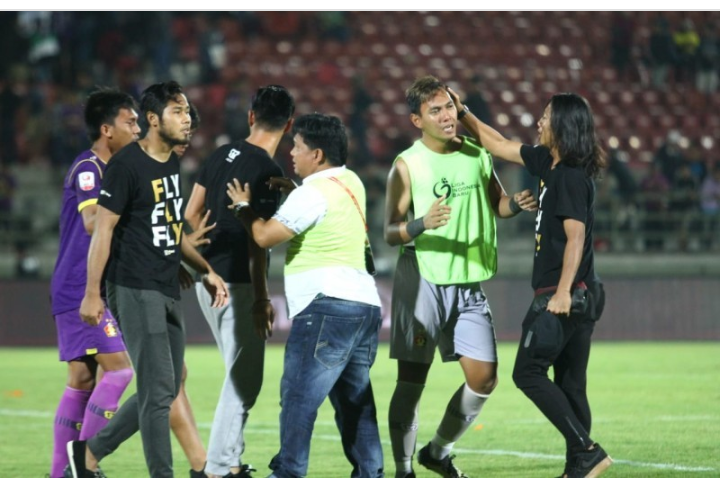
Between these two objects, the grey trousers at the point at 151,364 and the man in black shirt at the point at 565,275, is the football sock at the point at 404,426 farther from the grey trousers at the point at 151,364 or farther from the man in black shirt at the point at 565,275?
the grey trousers at the point at 151,364

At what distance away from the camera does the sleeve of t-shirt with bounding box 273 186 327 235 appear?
573 cm

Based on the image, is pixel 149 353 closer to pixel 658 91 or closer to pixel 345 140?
pixel 345 140

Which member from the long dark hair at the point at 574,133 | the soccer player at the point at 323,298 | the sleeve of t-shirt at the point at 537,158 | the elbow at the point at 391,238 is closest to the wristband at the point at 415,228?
the elbow at the point at 391,238

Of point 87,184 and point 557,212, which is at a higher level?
point 87,184

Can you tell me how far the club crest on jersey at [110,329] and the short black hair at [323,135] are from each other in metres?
1.63

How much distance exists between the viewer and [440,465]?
22.3ft


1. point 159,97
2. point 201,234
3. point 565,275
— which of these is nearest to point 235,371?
point 201,234

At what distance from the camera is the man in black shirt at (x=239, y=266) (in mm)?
6355

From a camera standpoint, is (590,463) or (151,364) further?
(590,463)

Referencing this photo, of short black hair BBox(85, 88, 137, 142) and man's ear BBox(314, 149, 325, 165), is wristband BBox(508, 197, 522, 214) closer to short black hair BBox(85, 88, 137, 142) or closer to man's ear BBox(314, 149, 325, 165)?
man's ear BBox(314, 149, 325, 165)

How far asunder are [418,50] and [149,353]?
18633 mm

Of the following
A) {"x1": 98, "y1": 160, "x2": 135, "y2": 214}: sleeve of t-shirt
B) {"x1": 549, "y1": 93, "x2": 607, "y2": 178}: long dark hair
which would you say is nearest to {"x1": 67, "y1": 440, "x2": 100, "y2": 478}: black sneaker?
{"x1": 98, "y1": 160, "x2": 135, "y2": 214}: sleeve of t-shirt

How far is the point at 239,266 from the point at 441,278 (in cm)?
115

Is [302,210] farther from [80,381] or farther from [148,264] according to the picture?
[80,381]
